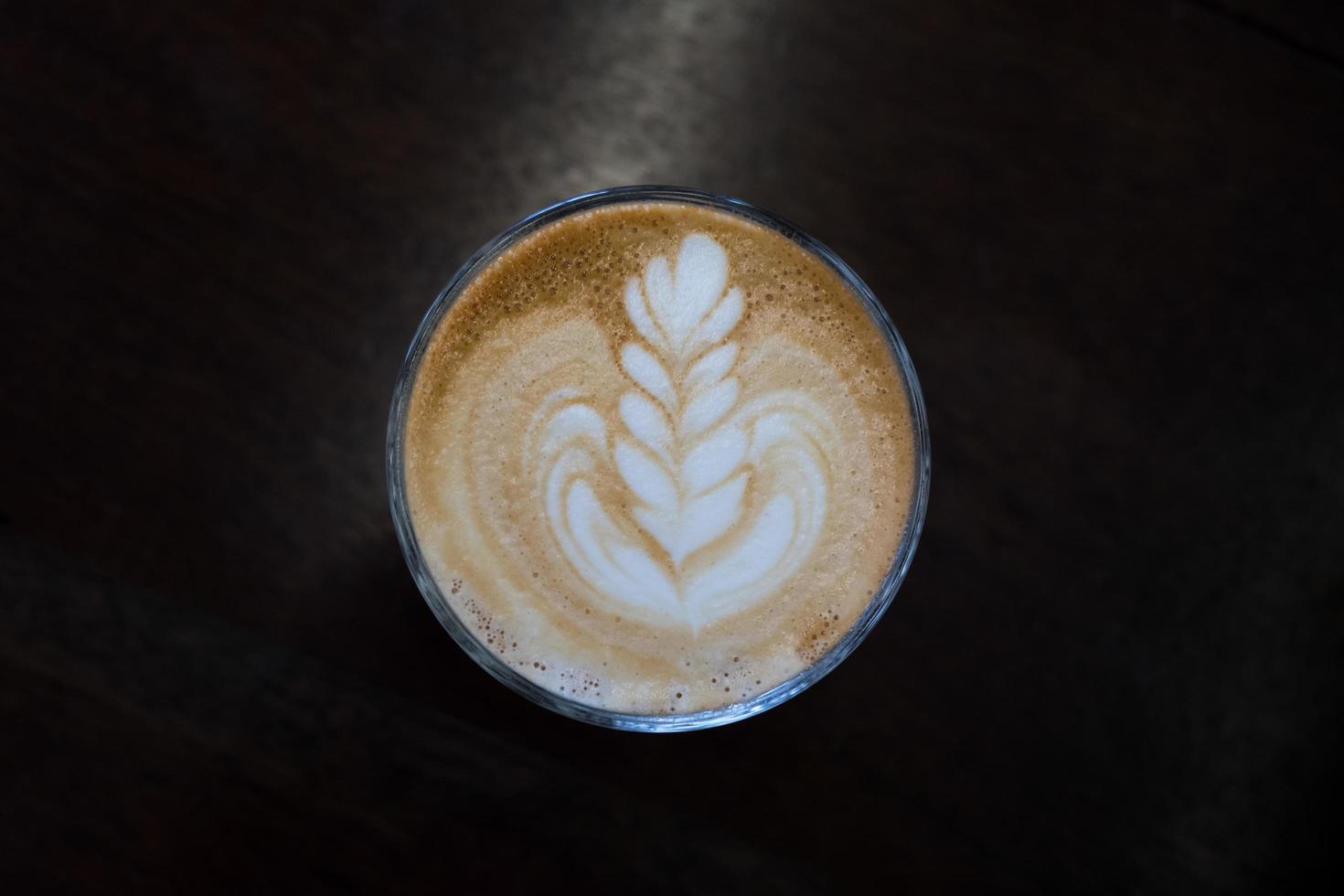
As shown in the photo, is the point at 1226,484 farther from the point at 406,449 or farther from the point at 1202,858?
the point at 406,449

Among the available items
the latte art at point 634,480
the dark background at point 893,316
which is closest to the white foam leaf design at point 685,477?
the latte art at point 634,480

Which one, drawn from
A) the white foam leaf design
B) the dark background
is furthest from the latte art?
the dark background

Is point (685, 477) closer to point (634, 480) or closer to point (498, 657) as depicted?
point (634, 480)

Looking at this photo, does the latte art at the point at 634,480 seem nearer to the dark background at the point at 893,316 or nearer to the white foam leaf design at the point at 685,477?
the white foam leaf design at the point at 685,477

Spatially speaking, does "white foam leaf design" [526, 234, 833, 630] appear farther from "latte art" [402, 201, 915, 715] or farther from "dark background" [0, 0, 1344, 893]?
"dark background" [0, 0, 1344, 893]

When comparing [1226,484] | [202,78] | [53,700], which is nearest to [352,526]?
[53,700]

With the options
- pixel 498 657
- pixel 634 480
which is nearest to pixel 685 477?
pixel 634 480
